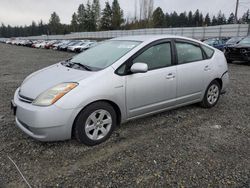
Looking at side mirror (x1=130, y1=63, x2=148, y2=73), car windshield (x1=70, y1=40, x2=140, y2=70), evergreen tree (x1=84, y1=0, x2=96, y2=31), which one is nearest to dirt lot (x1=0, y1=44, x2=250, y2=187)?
side mirror (x1=130, y1=63, x2=148, y2=73)

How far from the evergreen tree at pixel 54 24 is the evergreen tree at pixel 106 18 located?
27105 millimetres

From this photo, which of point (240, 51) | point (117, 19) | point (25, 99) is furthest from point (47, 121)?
point (117, 19)

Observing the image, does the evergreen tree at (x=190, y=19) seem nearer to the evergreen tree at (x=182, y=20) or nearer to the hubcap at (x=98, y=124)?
the evergreen tree at (x=182, y=20)

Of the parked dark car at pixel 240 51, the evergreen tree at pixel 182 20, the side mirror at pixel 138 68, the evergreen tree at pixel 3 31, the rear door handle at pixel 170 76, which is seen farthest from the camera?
the evergreen tree at pixel 3 31

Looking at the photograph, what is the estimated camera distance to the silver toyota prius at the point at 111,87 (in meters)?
2.62

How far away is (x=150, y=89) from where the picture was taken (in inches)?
129

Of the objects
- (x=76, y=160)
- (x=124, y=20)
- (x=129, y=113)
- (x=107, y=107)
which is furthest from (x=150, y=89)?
(x=124, y=20)

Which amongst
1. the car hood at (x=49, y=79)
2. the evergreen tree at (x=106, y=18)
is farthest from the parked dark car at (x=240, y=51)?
the evergreen tree at (x=106, y=18)

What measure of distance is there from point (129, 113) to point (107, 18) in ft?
229

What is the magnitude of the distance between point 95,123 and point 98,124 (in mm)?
51

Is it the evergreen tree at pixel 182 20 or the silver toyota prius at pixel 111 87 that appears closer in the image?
the silver toyota prius at pixel 111 87

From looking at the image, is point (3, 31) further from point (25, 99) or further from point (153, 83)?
point (153, 83)

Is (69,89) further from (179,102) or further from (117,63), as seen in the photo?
(179,102)

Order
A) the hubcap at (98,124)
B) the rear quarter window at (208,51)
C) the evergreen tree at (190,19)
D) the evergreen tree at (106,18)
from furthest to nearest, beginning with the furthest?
the evergreen tree at (190,19) < the evergreen tree at (106,18) < the rear quarter window at (208,51) < the hubcap at (98,124)
